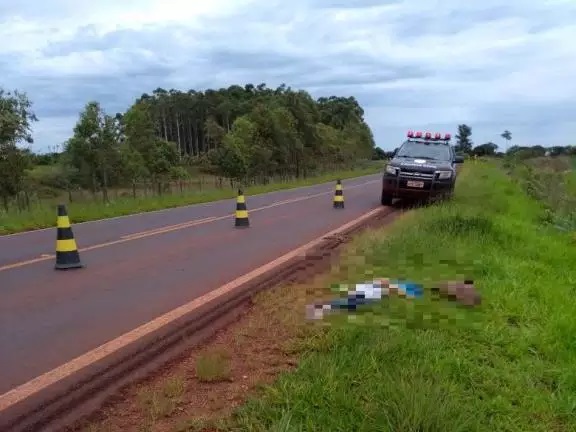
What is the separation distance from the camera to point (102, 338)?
16.5 ft

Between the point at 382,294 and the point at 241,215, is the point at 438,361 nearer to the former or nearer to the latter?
the point at 382,294

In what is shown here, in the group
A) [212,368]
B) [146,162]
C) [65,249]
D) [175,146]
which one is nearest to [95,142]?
[146,162]

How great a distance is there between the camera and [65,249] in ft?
A: 26.9

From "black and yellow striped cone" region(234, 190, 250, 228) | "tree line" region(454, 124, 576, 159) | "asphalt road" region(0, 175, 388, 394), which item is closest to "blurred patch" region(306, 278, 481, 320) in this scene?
"asphalt road" region(0, 175, 388, 394)

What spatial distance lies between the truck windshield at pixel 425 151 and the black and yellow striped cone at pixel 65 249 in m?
11.1

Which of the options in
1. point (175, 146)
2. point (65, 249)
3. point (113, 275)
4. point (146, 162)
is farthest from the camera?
point (175, 146)

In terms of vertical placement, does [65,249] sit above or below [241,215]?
above

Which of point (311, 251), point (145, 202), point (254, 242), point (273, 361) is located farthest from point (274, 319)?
point (145, 202)

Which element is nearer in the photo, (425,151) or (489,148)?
(425,151)

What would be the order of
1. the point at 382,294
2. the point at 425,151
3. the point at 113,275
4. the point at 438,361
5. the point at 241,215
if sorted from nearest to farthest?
the point at 438,361
the point at 382,294
the point at 113,275
the point at 241,215
the point at 425,151

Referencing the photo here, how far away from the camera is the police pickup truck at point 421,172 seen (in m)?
16.1

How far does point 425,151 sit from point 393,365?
14.1 m

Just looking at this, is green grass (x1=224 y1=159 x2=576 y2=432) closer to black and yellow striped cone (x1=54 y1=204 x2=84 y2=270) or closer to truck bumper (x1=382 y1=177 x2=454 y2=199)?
black and yellow striped cone (x1=54 y1=204 x2=84 y2=270)

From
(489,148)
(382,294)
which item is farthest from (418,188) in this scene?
(489,148)
